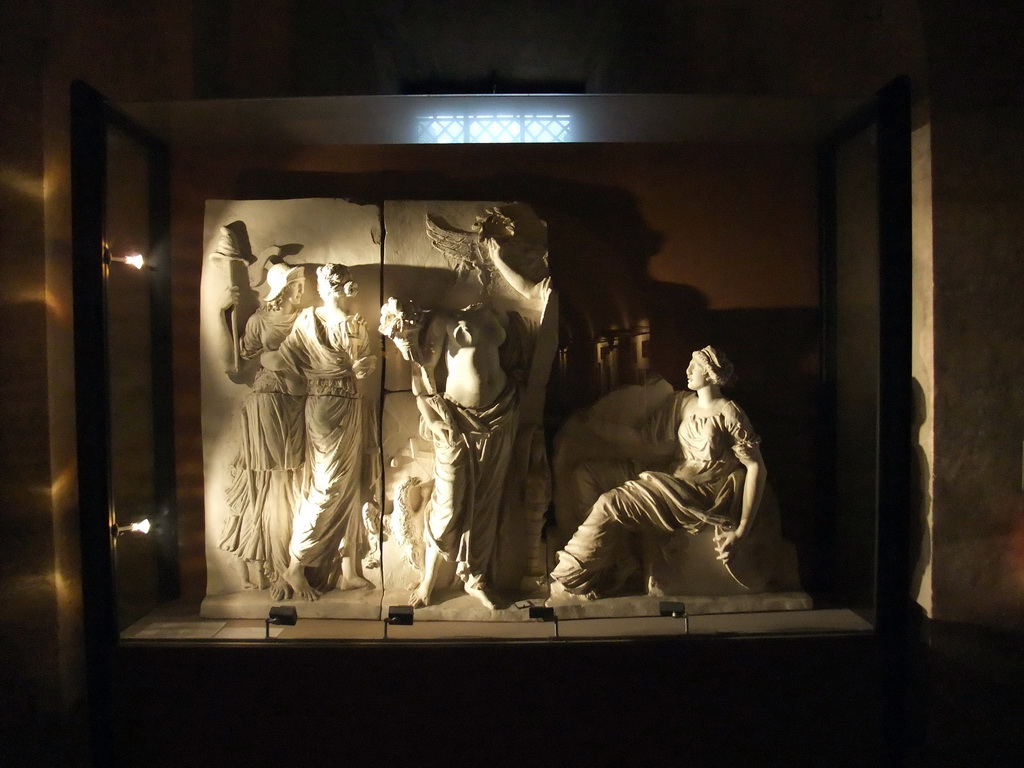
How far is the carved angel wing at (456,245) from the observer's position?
10.5ft

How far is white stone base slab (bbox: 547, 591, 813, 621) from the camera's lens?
10.3 feet

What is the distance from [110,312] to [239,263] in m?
0.61

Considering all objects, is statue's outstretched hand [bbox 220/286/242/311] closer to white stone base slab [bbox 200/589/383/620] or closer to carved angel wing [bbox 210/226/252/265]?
carved angel wing [bbox 210/226/252/265]

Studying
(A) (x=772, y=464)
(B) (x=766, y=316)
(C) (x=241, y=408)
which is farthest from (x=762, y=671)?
(C) (x=241, y=408)

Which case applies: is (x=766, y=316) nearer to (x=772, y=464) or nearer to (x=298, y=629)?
(x=772, y=464)

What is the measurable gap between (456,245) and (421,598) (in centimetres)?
174

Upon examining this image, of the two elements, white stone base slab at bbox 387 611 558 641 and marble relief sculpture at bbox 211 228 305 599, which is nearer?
white stone base slab at bbox 387 611 558 641

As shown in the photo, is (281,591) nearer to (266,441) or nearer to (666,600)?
(266,441)

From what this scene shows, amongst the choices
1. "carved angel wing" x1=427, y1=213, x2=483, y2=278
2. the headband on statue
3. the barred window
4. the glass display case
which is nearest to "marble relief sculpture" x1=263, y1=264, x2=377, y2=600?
the glass display case

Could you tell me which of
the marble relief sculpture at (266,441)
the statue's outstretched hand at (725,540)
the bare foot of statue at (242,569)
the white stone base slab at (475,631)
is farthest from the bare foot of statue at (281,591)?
the statue's outstretched hand at (725,540)

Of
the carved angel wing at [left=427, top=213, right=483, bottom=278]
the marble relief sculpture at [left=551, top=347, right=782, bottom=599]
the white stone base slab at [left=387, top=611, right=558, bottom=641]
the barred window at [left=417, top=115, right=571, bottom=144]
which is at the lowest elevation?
the white stone base slab at [left=387, top=611, right=558, bottom=641]

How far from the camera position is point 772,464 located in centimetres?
326

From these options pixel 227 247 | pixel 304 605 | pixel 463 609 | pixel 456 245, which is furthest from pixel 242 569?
pixel 456 245

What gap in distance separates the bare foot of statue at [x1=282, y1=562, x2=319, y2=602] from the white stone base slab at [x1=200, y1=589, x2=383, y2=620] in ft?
0.11
